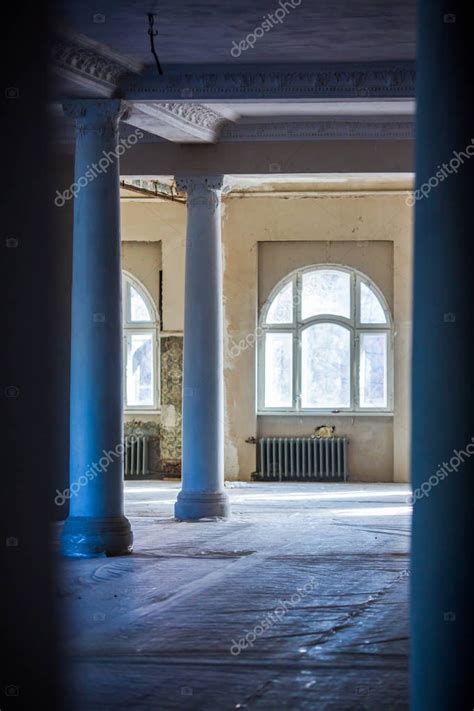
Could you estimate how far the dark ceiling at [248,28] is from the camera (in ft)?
30.8

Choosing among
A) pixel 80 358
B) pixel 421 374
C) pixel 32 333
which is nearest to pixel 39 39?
pixel 32 333

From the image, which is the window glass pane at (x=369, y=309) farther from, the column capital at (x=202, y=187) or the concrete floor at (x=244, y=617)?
the concrete floor at (x=244, y=617)

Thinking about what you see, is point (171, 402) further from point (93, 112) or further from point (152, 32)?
point (152, 32)

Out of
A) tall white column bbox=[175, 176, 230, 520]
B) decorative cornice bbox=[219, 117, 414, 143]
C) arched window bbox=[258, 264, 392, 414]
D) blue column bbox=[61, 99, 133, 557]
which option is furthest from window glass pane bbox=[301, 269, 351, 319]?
blue column bbox=[61, 99, 133, 557]

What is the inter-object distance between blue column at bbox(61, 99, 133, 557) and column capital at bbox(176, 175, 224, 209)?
3284 mm

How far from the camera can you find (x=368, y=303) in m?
20.8

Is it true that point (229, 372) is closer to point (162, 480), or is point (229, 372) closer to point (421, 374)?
point (162, 480)

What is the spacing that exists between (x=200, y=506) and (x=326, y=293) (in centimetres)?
713

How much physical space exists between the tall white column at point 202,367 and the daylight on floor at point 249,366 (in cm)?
3

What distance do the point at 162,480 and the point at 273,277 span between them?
13.2 feet

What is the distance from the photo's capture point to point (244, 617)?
8.34m

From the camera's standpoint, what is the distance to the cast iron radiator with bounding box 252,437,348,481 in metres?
20.6

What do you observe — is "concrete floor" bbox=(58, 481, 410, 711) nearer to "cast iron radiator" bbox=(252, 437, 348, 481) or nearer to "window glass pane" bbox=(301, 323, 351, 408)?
"cast iron radiator" bbox=(252, 437, 348, 481)

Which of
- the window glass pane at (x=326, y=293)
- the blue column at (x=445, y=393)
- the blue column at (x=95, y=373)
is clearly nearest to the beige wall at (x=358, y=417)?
the window glass pane at (x=326, y=293)
